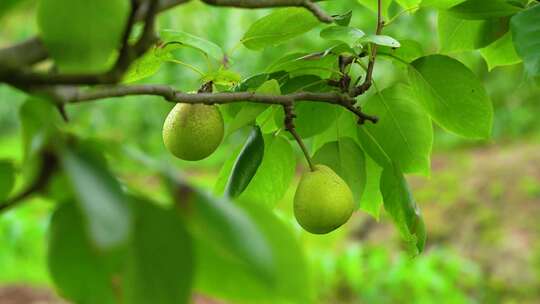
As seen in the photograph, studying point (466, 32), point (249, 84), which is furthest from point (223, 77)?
point (466, 32)

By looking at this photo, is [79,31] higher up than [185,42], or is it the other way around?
[79,31]

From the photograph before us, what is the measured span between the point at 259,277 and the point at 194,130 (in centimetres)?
39

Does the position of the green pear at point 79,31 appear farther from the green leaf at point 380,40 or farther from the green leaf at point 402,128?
the green leaf at point 402,128

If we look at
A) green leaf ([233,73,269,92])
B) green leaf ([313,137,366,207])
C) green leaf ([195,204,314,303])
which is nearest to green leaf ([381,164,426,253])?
green leaf ([313,137,366,207])

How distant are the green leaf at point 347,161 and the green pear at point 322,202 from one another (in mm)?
65

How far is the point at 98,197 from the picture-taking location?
0.30 metres

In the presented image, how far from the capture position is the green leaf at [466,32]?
78cm

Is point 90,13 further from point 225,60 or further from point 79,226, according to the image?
point 225,60

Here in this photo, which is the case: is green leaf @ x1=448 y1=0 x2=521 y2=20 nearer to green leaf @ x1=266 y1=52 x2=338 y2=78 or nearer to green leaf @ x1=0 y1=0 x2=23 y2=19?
green leaf @ x1=266 y1=52 x2=338 y2=78

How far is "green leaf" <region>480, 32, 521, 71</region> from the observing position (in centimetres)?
82

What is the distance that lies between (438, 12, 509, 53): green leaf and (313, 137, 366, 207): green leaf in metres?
0.15

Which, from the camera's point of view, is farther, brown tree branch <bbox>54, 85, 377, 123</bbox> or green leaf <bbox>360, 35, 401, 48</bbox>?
green leaf <bbox>360, 35, 401, 48</bbox>

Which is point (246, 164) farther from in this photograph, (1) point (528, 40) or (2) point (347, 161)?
(1) point (528, 40)

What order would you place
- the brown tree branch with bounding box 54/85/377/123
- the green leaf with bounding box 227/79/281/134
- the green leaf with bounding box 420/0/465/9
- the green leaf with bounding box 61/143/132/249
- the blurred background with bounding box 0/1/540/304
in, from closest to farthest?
1. the green leaf with bounding box 61/143/132/249
2. the brown tree branch with bounding box 54/85/377/123
3. the green leaf with bounding box 227/79/281/134
4. the green leaf with bounding box 420/0/465/9
5. the blurred background with bounding box 0/1/540/304
